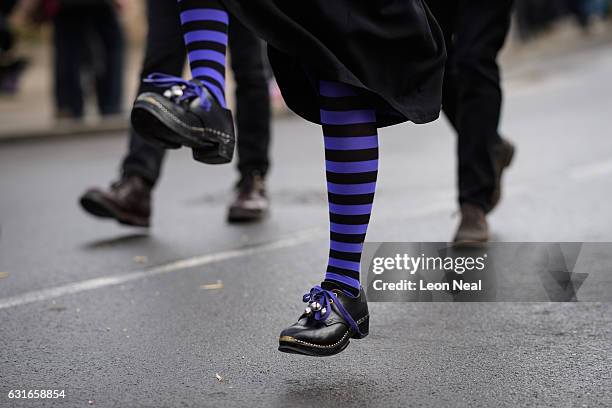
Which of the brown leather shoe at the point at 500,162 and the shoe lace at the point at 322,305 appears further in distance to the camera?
the brown leather shoe at the point at 500,162

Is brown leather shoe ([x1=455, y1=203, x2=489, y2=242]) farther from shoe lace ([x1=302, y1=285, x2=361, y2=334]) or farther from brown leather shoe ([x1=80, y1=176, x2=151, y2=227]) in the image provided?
shoe lace ([x1=302, y1=285, x2=361, y2=334])

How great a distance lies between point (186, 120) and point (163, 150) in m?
2.21

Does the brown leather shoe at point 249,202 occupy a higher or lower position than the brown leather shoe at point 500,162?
lower

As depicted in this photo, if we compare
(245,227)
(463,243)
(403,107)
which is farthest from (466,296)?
(245,227)

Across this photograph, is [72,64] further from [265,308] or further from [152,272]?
[265,308]

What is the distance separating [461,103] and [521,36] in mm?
18503

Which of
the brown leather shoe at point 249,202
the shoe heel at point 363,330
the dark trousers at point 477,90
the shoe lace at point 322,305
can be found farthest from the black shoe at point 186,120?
the brown leather shoe at point 249,202

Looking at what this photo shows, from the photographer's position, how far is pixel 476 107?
4434 mm

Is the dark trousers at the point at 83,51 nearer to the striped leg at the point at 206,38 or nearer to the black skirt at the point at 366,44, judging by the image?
the striped leg at the point at 206,38

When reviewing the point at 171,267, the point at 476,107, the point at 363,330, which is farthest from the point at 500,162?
the point at 363,330

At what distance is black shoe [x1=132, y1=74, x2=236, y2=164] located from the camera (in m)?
2.99

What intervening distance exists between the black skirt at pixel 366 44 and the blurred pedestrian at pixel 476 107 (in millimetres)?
1413

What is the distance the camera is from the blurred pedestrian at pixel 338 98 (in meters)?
2.84

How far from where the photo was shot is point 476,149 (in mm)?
4445
